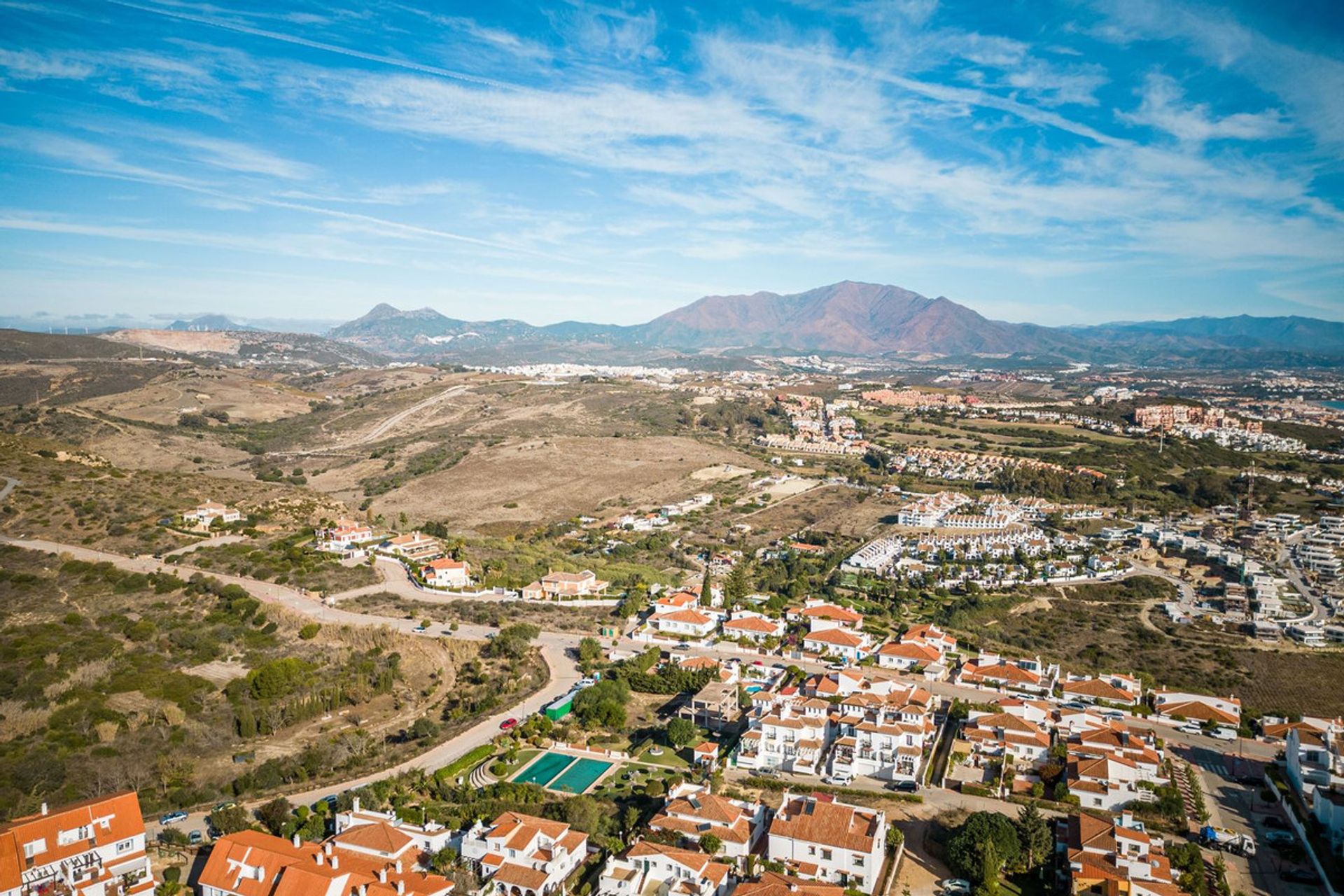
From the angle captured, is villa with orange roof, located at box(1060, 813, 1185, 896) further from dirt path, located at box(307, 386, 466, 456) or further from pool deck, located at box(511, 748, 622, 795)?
dirt path, located at box(307, 386, 466, 456)

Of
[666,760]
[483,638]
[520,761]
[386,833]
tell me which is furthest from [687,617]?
[386,833]

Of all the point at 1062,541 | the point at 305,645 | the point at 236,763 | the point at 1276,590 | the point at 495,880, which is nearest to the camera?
the point at 495,880

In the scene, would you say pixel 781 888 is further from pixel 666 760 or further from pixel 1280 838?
pixel 1280 838

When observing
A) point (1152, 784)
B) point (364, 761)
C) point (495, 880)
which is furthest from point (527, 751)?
point (1152, 784)

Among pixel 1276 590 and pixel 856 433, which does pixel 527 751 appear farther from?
pixel 856 433

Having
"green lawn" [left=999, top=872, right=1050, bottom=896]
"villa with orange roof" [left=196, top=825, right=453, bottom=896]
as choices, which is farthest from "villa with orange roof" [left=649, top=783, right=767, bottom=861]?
"green lawn" [left=999, top=872, right=1050, bottom=896]

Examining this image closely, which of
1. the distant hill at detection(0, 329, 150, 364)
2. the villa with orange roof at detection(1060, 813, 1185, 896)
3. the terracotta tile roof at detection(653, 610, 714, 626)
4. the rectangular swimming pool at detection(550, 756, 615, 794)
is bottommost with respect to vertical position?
the rectangular swimming pool at detection(550, 756, 615, 794)

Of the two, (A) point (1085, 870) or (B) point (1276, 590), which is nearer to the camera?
(A) point (1085, 870)
